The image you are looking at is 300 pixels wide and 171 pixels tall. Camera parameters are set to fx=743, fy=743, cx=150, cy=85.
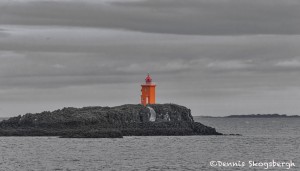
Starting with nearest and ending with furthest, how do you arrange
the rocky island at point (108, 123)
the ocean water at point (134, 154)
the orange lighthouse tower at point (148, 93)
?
the ocean water at point (134, 154) → the rocky island at point (108, 123) → the orange lighthouse tower at point (148, 93)

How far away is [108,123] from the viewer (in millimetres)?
A: 94125

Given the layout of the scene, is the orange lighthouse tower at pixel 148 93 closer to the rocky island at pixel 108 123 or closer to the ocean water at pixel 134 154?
the rocky island at pixel 108 123

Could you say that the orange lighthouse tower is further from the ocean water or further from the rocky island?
the ocean water

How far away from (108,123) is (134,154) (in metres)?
30.0

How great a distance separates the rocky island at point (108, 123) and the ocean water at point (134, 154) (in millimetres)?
4793

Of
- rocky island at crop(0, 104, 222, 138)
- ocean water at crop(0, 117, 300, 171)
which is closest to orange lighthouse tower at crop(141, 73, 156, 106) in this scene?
rocky island at crop(0, 104, 222, 138)

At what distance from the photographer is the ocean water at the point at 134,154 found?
5398 centimetres

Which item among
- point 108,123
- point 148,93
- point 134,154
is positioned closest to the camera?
point 134,154

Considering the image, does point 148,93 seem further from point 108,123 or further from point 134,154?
point 134,154

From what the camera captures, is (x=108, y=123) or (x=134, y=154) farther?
(x=108, y=123)

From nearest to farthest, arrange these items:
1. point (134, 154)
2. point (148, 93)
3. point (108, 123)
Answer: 1. point (134, 154)
2. point (108, 123)
3. point (148, 93)

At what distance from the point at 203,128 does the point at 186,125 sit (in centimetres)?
332

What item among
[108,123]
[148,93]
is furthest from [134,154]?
[148,93]

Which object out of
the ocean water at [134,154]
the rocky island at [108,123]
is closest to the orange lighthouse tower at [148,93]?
the rocky island at [108,123]
